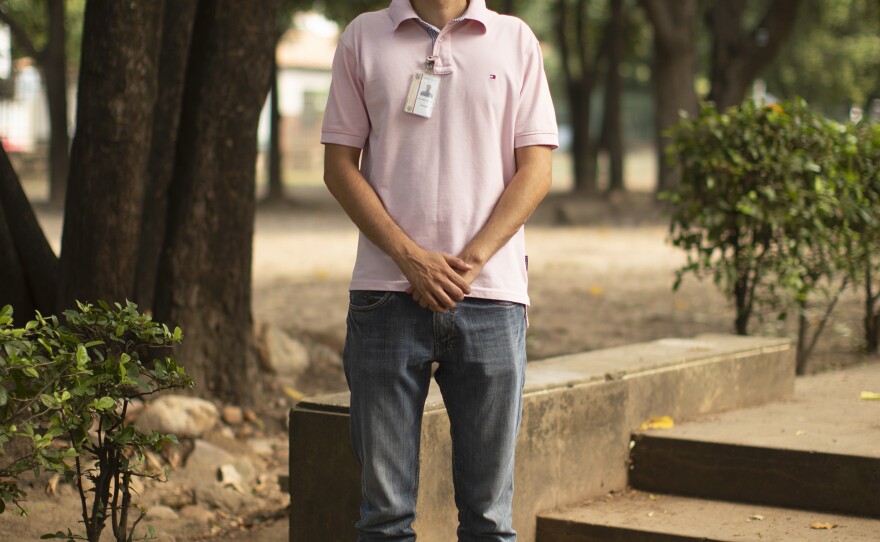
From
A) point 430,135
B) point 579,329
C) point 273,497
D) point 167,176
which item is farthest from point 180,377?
point 579,329

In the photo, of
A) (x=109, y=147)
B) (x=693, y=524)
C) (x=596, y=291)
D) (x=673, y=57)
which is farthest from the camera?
(x=673, y=57)

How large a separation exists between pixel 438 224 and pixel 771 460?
2.16 meters

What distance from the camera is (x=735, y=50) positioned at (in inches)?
715

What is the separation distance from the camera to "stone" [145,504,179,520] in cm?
501

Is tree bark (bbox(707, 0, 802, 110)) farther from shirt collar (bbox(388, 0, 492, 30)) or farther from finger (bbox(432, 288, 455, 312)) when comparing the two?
finger (bbox(432, 288, 455, 312))

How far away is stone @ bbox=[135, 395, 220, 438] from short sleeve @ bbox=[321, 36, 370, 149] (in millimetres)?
3032

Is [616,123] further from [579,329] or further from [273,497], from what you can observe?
[273,497]

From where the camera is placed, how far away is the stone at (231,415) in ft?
20.5

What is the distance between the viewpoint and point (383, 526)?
301cm

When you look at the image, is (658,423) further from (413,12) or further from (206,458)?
(413,12)

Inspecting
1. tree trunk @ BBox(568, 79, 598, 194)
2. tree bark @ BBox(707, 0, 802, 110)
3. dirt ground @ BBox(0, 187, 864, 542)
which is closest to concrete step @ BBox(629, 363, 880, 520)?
dirt ground @ BBox(0, 187, 864, 542)

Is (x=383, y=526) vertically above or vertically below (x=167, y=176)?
below

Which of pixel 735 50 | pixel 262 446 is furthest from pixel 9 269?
pixel 735 50

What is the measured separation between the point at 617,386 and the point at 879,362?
3.16 m
